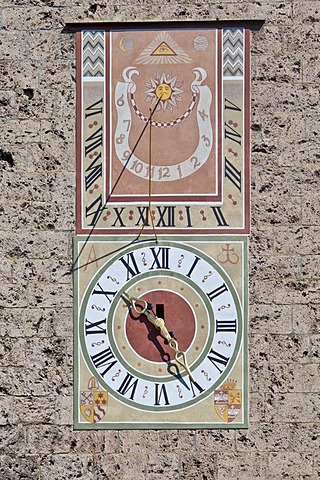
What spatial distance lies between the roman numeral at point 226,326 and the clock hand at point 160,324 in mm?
286

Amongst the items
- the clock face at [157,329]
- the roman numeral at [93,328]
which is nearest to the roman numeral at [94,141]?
the clock face at [157,329]

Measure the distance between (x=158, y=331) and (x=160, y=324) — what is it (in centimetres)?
8

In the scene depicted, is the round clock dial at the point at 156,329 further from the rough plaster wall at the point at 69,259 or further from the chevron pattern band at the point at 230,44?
the chevron pattern band at the point at 230,44

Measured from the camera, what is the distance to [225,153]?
8.21 m

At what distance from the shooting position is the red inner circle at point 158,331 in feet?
26.6

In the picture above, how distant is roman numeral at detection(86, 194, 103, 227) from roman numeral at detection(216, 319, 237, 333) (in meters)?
1.05

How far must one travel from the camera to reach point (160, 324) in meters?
8.07

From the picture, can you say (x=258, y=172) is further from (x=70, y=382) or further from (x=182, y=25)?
(x=70, y=382)

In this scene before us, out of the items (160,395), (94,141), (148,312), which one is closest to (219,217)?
(148,312)

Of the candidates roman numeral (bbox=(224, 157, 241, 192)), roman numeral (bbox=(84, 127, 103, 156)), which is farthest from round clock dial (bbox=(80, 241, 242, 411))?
roman numeral (bbox=(84, 127, 103, 156))

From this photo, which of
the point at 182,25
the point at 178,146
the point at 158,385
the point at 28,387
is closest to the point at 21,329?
the point at 28,387

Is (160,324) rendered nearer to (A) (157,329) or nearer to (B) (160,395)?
(A) (157,329)

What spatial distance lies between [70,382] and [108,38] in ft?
7.51

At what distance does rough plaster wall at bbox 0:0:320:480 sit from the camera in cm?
805
